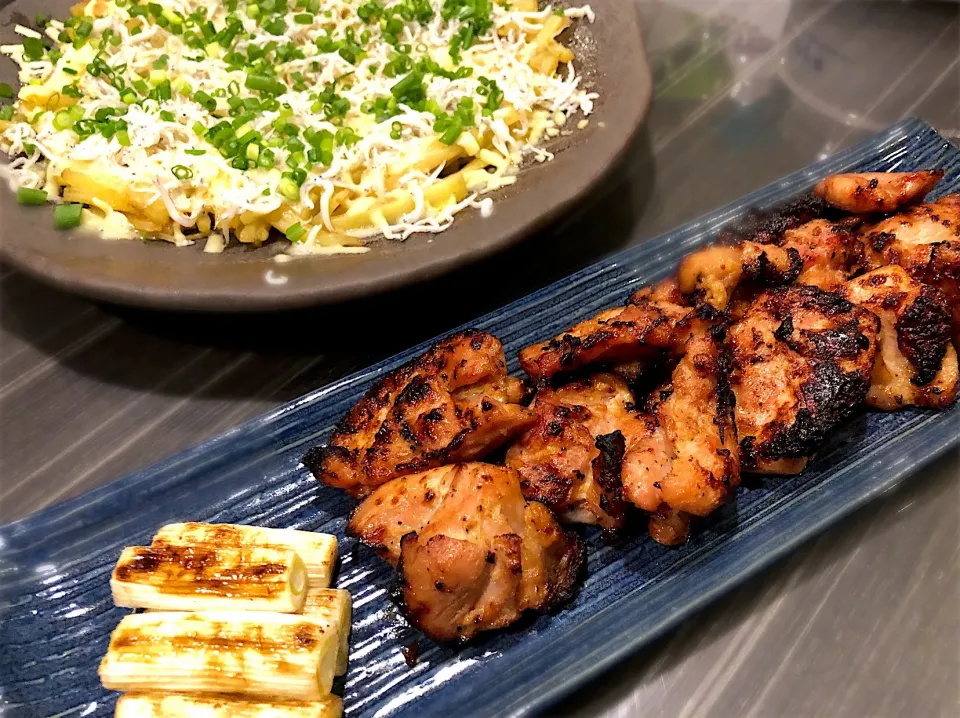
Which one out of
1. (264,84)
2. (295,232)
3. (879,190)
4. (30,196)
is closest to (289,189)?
(295,232)

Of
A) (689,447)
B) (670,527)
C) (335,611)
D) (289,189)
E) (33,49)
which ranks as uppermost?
(33,49)

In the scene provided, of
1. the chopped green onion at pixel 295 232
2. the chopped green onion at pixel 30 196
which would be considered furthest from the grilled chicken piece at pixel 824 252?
the chopped green onion at pixel 30 196

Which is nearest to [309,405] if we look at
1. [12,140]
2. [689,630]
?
[689,630]

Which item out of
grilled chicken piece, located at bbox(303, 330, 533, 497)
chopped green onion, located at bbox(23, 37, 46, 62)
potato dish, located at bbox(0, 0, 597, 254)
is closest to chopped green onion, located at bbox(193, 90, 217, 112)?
potato dish, located at bbox(0, 0, 597, 254)

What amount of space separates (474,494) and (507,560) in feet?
0.68

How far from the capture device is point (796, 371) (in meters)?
2.30

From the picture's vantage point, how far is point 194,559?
81.2 inches

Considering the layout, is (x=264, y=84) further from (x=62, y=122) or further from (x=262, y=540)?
(x=262, y=540)

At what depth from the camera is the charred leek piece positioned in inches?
78.0

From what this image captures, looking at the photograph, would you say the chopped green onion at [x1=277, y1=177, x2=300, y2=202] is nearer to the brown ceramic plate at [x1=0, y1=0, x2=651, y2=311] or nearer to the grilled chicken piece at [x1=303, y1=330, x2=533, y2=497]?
the brown ceramic plate at [x1=0, y1=0, x2=651, y2=311]

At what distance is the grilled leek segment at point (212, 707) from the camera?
6.03 feet

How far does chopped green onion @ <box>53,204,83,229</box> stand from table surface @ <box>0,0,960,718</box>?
55cm

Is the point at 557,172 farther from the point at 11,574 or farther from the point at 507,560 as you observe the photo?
the point at 11,574

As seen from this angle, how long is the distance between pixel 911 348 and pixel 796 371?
1.54 ft
